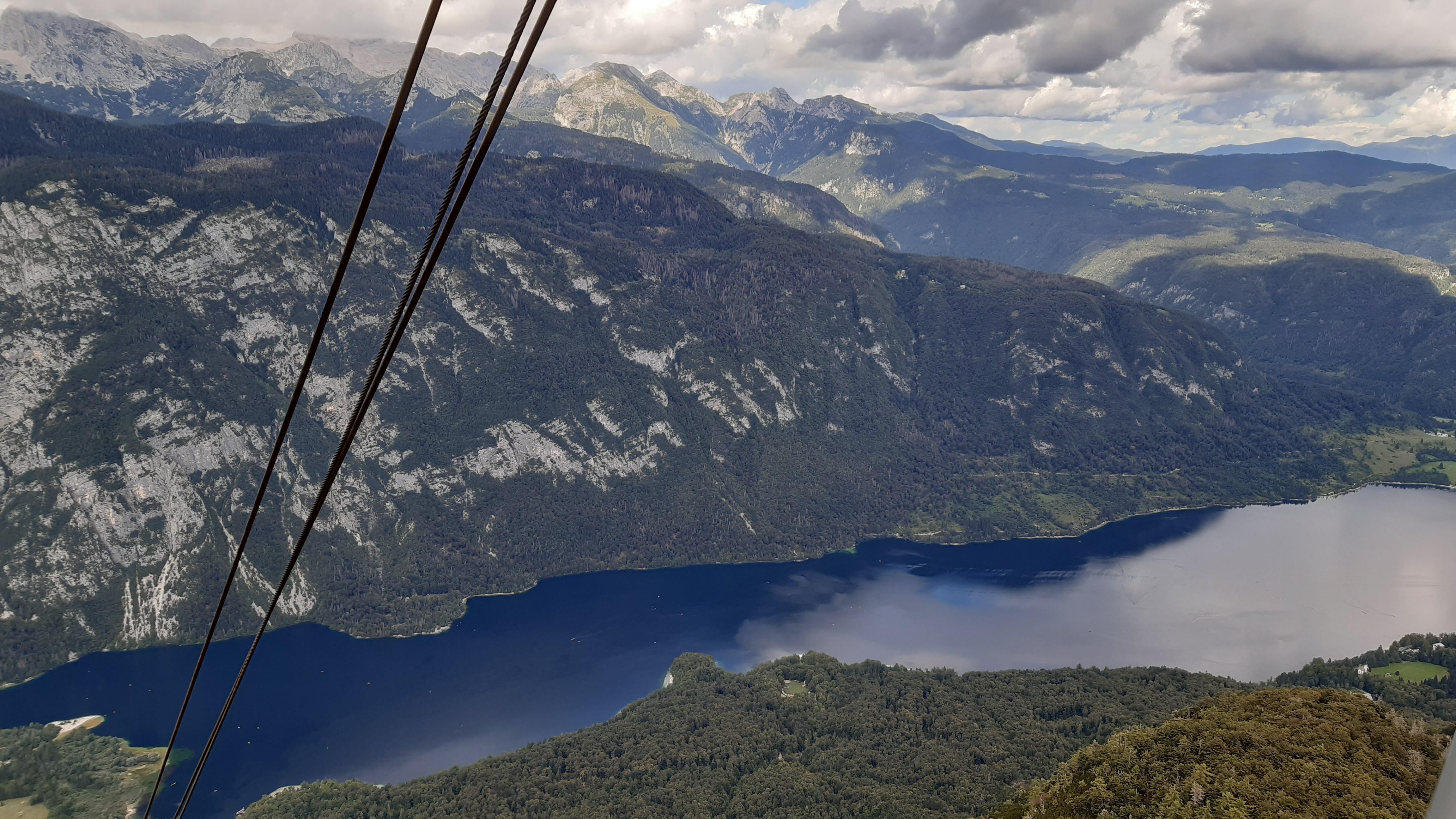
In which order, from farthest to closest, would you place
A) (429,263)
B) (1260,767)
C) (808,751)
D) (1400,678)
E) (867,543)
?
(867,543) < (1400,678) < (808,751) < (1260,767) < (429,263)

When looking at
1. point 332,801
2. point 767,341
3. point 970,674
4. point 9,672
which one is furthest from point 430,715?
point 767,341

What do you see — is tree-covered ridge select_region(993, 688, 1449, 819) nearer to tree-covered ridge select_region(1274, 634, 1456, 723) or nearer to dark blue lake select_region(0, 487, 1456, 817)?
tree-covered ridge select_region(1274, 634, 1456, 723)

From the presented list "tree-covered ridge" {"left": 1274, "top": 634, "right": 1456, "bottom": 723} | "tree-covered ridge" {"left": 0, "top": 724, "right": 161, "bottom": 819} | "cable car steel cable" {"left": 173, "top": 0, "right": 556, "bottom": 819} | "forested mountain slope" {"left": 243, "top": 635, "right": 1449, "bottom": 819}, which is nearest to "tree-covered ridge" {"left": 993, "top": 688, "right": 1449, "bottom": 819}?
"forested mountain slope" {"left": 243, "top": 635, "right": 1449, "bottom": 819}

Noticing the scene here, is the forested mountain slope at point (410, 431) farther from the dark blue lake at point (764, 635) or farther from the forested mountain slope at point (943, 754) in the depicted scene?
the forested mountain slope at point (943, 754)

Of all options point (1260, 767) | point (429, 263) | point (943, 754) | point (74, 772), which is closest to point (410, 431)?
point (74, 772)

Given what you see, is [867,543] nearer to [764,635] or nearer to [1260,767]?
[764,635]

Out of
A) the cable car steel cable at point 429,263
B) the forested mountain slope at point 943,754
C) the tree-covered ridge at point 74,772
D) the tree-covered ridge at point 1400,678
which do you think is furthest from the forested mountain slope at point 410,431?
the cable car steel cable at point 429,263

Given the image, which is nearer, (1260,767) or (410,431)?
(1260,767)

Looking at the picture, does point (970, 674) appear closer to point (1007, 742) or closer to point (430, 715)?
point (1007, 742)
